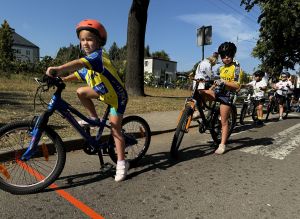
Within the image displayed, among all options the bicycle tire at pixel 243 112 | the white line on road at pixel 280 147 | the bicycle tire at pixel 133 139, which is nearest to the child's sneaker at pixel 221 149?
the white line on road at pixel 280 147

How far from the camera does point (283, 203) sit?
3873mm

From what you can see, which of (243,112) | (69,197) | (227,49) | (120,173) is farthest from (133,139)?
(243,112)

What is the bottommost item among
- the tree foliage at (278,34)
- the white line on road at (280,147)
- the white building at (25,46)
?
the white line on road at (280,147)

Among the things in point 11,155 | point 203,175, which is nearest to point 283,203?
point 203,175

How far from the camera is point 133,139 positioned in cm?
465

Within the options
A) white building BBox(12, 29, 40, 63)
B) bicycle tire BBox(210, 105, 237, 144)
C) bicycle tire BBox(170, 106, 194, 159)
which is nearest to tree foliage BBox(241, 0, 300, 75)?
bicycle tire BBox(210, 105, 237, 144)

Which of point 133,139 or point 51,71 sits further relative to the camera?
point 133,139

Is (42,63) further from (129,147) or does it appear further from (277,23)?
(129,147)

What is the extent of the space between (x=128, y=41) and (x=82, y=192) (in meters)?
12.1

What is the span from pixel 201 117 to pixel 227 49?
1.23 m

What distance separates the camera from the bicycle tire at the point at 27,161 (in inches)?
143

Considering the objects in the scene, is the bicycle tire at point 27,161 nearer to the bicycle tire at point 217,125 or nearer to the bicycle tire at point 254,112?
the bicycle tire at point 217,125

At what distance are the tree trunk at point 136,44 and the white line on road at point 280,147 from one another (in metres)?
7.91

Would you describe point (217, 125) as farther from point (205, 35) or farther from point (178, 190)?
point (205, 35)
